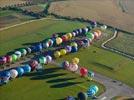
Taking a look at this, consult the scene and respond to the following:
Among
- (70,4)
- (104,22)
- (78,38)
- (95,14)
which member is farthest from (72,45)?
(70,4)

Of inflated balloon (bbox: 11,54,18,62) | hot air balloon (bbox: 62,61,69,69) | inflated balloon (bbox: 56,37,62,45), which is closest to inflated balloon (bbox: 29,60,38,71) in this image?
inflated balloon (bbox: 11,54,18,62)

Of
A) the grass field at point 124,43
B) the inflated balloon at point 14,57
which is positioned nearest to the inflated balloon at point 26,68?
the inflated balloon at point 14,57

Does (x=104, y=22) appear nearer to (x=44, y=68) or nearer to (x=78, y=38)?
(x=78, y=38)

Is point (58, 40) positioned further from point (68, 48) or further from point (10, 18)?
point (10, 18)

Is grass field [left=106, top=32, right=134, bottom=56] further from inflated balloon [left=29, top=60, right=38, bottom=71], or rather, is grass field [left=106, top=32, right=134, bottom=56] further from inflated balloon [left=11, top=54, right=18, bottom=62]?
inflated balloon [left=11, top=54, right=18, bottom=62]

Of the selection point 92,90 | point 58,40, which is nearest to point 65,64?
point 92,90

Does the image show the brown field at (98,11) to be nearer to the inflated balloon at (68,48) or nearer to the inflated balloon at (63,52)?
the inflated balloon at (68,48)
